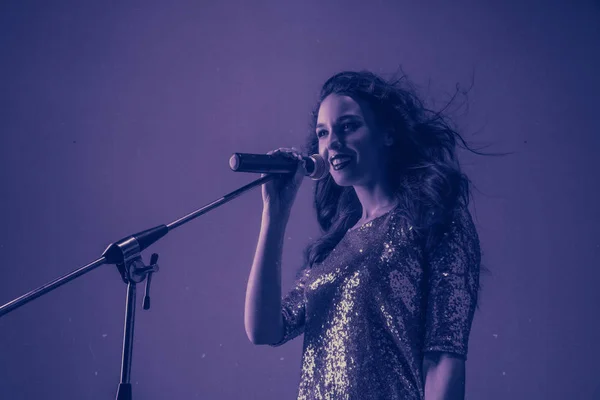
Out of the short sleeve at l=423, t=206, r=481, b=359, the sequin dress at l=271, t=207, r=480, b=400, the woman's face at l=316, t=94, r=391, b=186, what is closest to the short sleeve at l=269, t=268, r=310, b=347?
the sequin dress at l=271, t=207, r=480, b=400

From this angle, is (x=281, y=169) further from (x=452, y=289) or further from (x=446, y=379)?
(x=446, y=379)

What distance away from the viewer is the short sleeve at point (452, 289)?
1013 mm

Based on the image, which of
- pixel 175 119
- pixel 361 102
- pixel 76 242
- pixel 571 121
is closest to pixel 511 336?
pixel 571 121

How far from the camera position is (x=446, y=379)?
1.00m

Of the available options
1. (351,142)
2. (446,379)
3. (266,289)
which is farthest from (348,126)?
(446,379)

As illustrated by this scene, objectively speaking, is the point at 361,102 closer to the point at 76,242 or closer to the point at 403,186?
the point at 403,186

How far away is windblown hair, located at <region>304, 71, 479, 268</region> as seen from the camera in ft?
3.85

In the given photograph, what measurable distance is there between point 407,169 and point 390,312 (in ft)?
1.26

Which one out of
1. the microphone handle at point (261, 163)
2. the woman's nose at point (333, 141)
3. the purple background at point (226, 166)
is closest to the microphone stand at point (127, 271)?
the microphone handle at point (261, 163)

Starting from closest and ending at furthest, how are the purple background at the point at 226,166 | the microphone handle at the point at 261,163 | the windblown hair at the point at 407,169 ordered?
the microphone handle at the point at 261,163 → the windblown hair at the point at 407,169 → the purple background at the point at 226,166

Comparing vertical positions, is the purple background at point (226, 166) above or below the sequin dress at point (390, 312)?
above

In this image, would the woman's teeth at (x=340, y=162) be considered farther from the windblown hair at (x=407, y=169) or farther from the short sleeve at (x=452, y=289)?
the short sleeve at (x=452, y=289)

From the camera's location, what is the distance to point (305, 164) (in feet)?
3.99

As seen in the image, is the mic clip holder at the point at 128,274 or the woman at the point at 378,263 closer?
the mic clip holder at the point at 128,274
